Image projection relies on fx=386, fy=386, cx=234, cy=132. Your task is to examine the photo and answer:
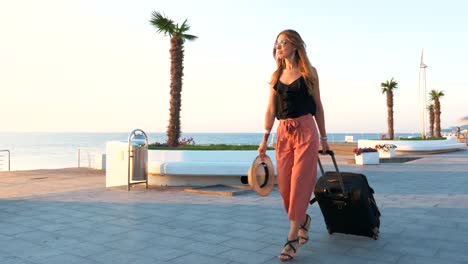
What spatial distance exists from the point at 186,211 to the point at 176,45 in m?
6.28

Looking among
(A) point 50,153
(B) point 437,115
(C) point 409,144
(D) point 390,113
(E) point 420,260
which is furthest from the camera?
(A) point 50,153

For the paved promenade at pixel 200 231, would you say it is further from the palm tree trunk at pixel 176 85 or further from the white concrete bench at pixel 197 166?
the palm tree trunk at pixel 176 85

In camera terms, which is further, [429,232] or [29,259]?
[429,232]

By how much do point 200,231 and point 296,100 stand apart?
79.5 inches

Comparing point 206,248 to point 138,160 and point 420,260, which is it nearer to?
point 420,260

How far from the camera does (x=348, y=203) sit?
3.98 metres

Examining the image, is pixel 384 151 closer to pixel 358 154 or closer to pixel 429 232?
pixel 358 154

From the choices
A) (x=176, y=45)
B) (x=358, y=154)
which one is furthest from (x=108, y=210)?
(x=358, y=154)

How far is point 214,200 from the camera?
279 inches

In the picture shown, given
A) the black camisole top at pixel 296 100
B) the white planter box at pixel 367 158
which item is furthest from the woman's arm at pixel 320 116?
the white planter box at pixel 367 158

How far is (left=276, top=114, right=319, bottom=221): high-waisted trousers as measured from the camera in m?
3.64

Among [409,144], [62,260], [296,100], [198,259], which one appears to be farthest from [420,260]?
[409,144]

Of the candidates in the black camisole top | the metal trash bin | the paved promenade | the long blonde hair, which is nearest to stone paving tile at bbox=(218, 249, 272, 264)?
the paved promenade

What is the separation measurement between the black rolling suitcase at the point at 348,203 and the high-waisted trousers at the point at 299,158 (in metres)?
0.34
